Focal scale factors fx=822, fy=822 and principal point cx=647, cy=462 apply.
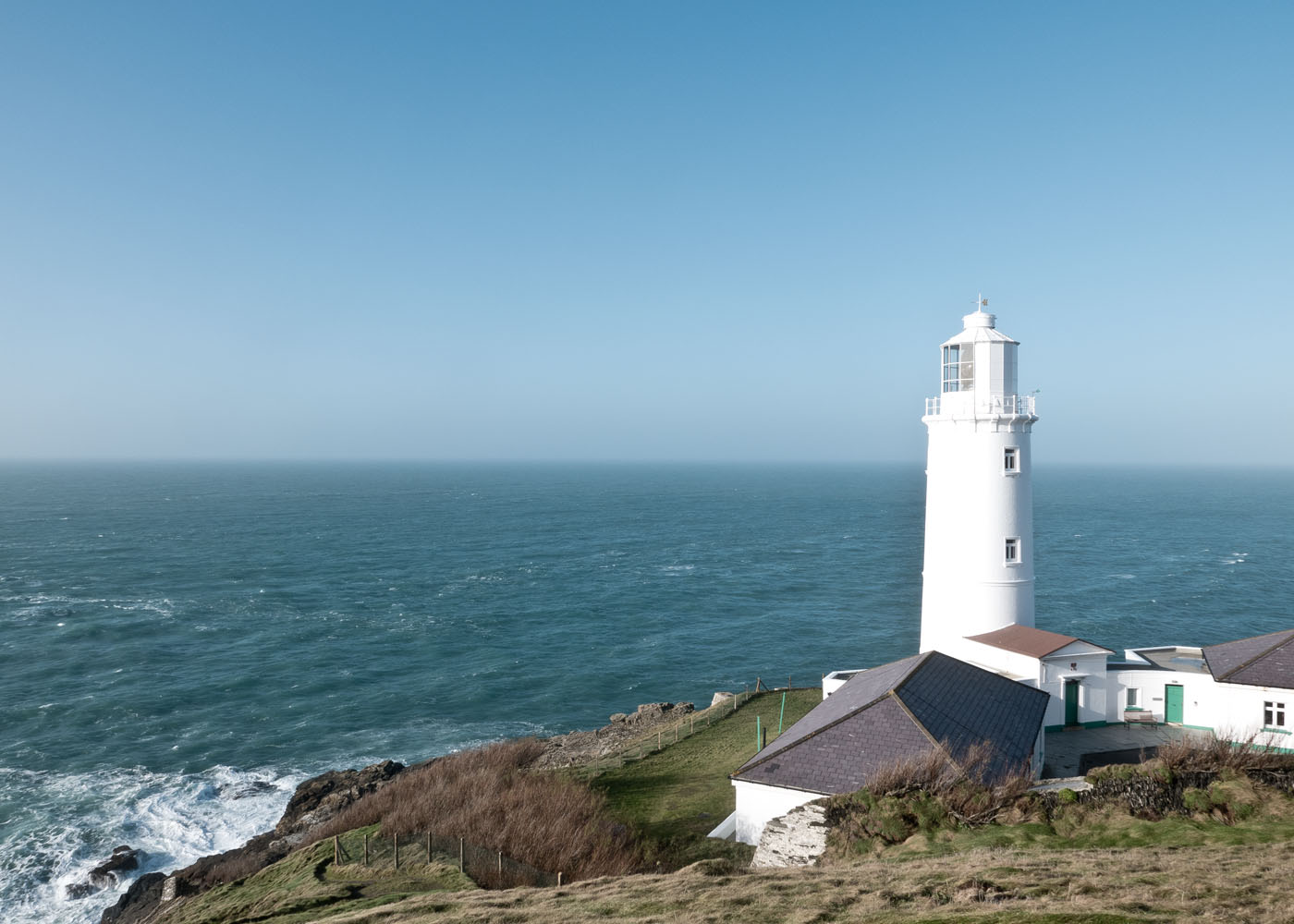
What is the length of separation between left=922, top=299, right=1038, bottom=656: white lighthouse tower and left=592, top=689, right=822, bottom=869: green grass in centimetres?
726

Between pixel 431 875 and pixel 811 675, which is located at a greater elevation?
pixel 431 875

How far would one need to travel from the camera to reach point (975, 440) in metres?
27.0

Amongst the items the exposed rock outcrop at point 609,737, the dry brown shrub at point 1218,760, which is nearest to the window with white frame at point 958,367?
the dry brown shrub at point 1218,760

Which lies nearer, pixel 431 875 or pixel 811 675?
pixel 431 875

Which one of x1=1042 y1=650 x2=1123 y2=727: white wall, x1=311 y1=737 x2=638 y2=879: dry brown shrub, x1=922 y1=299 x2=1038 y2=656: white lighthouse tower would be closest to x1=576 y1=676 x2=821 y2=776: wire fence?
x1=311 y1=737 x2=638 y2=879: dry brown shrub

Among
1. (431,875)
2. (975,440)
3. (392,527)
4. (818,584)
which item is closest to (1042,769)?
(975,440)

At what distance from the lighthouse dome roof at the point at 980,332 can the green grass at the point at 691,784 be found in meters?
14.2

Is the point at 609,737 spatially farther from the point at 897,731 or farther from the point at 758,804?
the point at 897,731

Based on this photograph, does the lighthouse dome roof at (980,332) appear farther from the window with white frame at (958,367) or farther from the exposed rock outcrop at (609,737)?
the exposed rock outcrop at (609,737)

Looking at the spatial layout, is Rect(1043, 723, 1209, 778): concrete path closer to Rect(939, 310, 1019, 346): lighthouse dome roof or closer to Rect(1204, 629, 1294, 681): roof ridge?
Rect(1204, 629, 1294, 681): roof ridge

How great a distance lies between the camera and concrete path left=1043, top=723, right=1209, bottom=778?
21.5 m

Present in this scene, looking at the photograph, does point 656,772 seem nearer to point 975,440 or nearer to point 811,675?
point 975,440

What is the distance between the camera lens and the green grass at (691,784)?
18.7 m

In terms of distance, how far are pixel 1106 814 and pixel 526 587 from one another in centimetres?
5540
